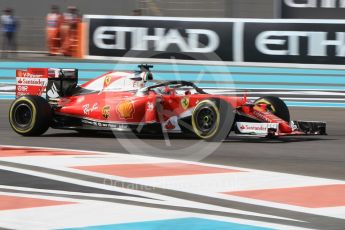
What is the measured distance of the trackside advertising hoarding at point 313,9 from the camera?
20812mm

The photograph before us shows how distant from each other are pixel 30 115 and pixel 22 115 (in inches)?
6.0

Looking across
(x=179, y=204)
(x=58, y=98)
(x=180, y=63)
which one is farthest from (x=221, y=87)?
(x=179, y=204)

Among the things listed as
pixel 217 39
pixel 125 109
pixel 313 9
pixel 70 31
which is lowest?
pixel 125 109

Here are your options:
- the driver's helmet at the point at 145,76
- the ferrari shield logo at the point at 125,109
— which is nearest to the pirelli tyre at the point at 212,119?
the ferrari shield logo at the point at 125,109

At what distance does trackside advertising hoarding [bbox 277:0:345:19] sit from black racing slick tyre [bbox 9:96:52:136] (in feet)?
36.9

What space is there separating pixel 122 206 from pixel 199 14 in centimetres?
1654

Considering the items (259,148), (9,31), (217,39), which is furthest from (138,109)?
(9,31)

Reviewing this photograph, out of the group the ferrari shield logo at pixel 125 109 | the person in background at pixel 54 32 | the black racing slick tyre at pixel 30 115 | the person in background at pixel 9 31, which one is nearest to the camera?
the ferrari shield logo at pixel 125 109

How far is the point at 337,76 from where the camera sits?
58.7 ft

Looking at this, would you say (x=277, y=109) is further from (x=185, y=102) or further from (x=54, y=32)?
(x=54, y=32)

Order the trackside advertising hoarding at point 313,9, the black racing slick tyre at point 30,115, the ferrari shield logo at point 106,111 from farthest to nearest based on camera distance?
1. the trackside advertising hoarding at point 313,9
2. the black racing slick tyre at point 30,115
3. the ferrari shield logo at point 106,111

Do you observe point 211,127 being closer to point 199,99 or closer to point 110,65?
point 199,99

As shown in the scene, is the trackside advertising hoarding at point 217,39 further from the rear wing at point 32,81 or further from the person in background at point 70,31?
the rear wing at point 32,81

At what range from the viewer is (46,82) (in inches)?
473
